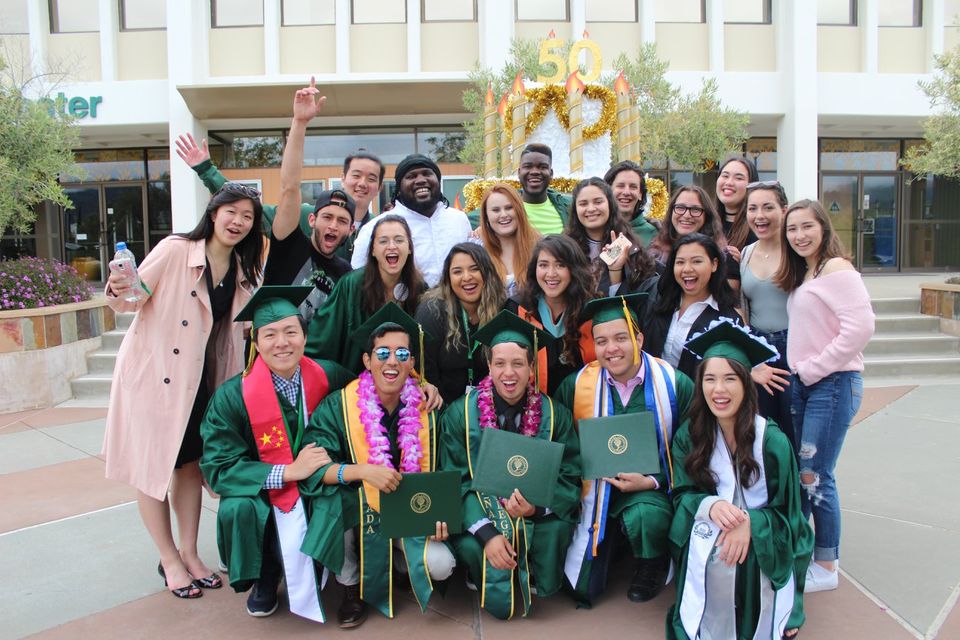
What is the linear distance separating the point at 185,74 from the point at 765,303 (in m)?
13.4

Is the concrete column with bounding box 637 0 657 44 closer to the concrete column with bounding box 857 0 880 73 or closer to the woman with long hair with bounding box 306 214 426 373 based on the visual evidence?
the concrete column with bounding box 857 0 880 73

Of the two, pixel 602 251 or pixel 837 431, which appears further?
pixel 602 251

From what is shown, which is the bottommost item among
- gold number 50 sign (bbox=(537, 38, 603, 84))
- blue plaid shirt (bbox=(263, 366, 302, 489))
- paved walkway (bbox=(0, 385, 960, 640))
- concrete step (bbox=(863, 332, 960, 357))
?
paved walkway (bbox=(0, 385, 960, 640))

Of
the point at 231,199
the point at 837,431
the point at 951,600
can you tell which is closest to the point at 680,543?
the point at 837,431

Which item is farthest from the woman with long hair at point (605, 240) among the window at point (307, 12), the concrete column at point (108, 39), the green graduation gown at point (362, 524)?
the concrete column at point (108, 39)

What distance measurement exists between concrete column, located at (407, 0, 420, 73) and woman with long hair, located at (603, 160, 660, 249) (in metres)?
10.5

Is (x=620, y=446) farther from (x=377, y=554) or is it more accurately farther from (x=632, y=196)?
(x=632, y=196)

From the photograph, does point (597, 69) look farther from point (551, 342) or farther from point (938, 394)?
point (938, 394)

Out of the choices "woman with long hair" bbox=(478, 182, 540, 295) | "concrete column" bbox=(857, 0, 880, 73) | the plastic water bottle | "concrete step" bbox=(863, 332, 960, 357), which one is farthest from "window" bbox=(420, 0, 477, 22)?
the plastic water bottle

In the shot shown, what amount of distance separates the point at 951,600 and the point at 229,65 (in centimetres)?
1501

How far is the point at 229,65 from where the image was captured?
14539 mm

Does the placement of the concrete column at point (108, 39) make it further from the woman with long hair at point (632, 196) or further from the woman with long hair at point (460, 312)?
the woman with long hair at point (460, 312)

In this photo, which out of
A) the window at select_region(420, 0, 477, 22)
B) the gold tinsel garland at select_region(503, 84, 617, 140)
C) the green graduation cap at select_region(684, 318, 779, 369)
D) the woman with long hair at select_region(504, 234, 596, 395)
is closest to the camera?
the green graduation cap at select_region(684, 318, 779, 369)

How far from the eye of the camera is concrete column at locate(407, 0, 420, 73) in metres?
14.3
